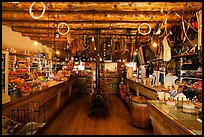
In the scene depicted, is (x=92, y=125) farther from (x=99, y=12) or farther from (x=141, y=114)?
(x=99, y=12)

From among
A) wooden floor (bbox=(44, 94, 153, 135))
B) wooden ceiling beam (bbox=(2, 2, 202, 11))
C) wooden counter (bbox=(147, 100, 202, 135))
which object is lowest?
wooden floor (bbox=(44, 94, 153, 135))

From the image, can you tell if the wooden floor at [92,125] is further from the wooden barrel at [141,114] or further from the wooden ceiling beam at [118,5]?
the wooden ceiling beam at [118,5]

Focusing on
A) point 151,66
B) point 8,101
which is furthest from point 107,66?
point 8,101

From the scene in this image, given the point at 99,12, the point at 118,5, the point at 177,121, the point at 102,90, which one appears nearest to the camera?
the point at 177,121

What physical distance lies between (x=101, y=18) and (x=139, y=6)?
4.29ft

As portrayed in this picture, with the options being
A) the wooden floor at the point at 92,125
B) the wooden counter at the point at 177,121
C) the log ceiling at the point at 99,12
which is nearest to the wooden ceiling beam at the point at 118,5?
the log ceiling at the point at 99,12

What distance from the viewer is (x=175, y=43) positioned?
5.09 meters

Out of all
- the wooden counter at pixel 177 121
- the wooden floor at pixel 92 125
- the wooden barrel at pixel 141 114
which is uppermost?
the wooden counter at pixel 177 121

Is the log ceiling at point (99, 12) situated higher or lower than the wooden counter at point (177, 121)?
higher

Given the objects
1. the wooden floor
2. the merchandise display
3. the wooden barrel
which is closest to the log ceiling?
the merchandise display

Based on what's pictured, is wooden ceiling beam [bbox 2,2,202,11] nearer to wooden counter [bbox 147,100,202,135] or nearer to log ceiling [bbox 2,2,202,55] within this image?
log ceiling [bbox 2,2,202,55]

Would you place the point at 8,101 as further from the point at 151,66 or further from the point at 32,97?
the point at 151,66

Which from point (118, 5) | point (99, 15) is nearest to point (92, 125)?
point (99, 15)

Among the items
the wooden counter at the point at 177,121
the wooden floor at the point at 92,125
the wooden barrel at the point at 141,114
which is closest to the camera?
the wooden counter at the point at 177,121
